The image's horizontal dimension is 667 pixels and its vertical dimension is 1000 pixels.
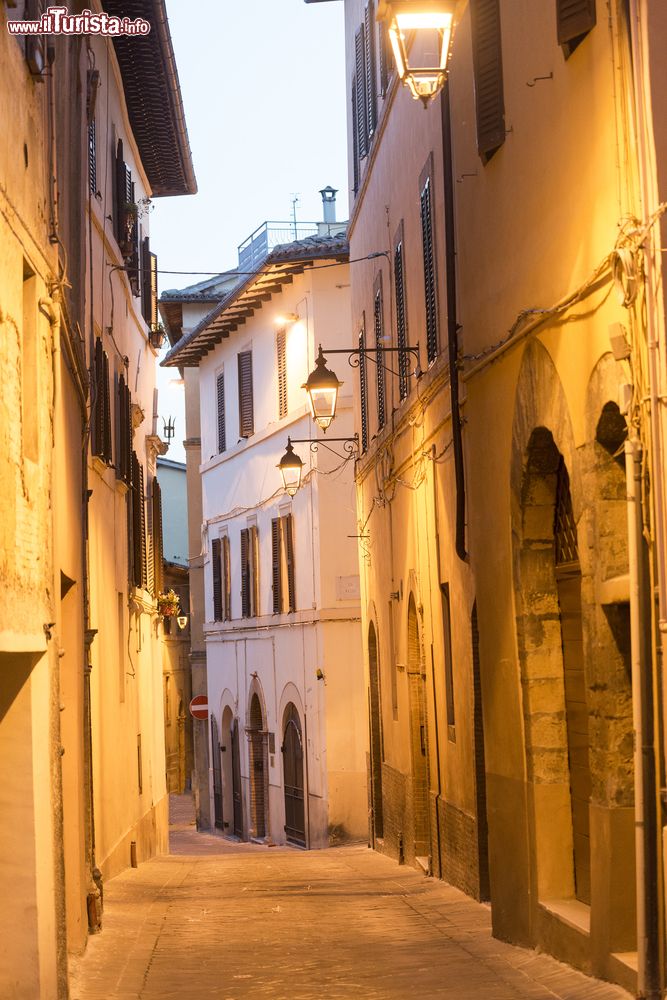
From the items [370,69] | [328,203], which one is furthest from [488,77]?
[328,203]

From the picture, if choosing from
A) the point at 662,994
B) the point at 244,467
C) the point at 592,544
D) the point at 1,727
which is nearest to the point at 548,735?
the point at 592,544

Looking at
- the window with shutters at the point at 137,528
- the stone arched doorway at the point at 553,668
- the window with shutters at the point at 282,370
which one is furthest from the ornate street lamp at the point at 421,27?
the window with shutters at the point at 282,370

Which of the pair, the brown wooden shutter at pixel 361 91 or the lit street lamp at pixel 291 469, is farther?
the lit street lamp at pixel 291 469

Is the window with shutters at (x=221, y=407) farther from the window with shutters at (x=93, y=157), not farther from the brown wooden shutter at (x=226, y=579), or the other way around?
the window with shutters at (x=93, y=157)

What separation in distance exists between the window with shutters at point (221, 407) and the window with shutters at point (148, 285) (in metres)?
8.43

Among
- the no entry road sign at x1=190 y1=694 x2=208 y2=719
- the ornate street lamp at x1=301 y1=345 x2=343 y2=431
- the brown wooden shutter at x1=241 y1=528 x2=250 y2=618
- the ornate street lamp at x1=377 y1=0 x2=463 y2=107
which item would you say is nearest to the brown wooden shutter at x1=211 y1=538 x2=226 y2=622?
the brown wooden shutter at x1=241 y1=528 x2=250 y2=618

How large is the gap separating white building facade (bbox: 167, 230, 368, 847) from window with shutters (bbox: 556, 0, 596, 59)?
1856 centimetres

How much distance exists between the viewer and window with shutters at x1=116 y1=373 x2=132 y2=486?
20.2 meters

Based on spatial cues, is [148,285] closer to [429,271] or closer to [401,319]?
[401,319]

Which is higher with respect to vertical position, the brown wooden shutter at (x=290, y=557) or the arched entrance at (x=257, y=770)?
the brown wooden shutter at (x=290, y=557)

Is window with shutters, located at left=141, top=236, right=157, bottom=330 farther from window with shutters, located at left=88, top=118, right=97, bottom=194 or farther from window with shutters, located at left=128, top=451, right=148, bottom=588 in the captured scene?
window with shutters, located at left=88, top=118, right=97, bottom=194

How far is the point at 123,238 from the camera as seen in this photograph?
67.1 ft

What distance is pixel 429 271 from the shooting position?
16094 mm

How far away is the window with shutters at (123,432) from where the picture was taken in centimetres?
2016
